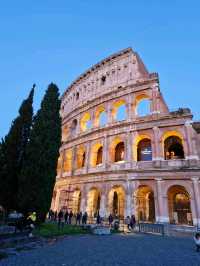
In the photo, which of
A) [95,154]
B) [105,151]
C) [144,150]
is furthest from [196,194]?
[95,154]

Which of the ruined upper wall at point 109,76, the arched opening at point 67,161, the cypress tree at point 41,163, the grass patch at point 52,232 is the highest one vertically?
the ruined upper wall at point 109,76

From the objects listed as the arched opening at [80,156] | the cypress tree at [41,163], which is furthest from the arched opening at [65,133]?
the cypress tree at [41,163]

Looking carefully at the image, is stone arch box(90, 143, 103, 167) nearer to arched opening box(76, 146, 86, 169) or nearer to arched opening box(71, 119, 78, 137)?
arched opening box(76, 146, 86, 169)

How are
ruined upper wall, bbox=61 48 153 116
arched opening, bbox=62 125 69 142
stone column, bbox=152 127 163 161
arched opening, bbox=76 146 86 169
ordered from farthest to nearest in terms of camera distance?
arched opening, bbox=62 125 69 142
arched opening, bbox=76 146 86 169
ruined upper wall, bbox=61 48 153 116
stone column, bbox=152 127 163 161

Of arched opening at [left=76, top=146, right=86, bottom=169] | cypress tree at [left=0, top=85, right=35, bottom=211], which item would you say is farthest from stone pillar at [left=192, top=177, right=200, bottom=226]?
cypress tree at [left=0, top=85, right=35, bottom=211]

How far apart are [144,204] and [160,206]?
298cm

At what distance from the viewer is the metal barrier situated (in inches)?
579

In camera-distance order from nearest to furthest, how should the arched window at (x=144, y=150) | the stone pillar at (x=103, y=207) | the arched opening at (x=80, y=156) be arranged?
1. the stone pillar at (x=103, y=207)
2. the arched window at (x=144, y=150)
3. the arched opening at (x=80, y=156)

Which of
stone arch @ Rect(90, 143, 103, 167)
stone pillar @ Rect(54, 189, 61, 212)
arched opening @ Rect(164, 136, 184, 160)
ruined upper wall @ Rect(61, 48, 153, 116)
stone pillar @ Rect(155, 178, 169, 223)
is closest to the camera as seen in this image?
stone pillar @ Rect(155, 178, 169, 223)

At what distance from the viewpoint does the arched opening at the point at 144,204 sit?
1927cm

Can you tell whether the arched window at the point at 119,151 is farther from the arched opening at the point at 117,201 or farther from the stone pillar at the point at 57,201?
the stone pillar at the point at 57,201

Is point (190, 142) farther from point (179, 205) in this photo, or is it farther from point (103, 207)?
point (103, 207)

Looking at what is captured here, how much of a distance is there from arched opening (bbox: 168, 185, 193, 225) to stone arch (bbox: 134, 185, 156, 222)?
2002mm

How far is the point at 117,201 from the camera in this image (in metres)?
23.5
